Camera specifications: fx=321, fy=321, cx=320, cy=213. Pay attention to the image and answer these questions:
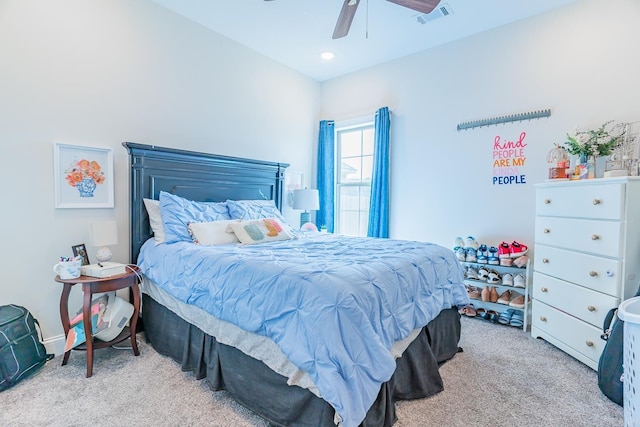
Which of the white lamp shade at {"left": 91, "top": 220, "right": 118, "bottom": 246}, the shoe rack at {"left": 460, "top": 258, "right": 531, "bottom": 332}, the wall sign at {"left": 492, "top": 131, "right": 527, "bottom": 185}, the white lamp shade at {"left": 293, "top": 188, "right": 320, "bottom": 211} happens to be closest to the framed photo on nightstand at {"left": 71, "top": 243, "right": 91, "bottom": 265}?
the white lamp shade at {"left": 91, "top": 220, "right": 118, "bottom": 246}

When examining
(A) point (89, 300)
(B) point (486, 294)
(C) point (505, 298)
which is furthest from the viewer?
(B) point (486, 294)

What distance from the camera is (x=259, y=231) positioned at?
2.81m

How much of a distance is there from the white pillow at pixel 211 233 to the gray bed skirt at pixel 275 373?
0.58 metres

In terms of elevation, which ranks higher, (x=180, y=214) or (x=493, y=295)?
(x=180, y=214)

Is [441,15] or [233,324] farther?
[441,15]

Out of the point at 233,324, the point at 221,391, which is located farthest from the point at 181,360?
the point at 233,324

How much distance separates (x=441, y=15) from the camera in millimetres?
3043

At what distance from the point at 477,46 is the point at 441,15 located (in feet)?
2.13

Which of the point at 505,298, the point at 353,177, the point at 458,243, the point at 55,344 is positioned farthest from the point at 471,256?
the point at 55,344

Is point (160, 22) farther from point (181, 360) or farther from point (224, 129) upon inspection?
point (181, 360)

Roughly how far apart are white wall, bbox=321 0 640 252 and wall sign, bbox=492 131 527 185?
0.05 metres

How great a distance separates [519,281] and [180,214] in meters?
3.15

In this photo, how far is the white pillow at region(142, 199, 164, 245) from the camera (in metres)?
2.66

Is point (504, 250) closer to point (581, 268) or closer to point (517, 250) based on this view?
point (517, 250)
